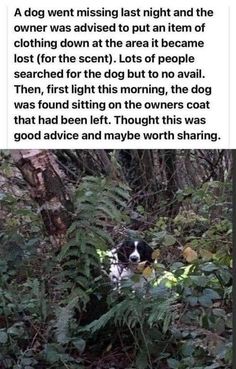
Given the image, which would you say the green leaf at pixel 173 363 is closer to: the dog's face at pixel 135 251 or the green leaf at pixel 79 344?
the green leaf at pixel 79 344

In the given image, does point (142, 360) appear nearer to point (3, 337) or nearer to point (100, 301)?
point (100, 301)

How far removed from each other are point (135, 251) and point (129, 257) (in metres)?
0.10

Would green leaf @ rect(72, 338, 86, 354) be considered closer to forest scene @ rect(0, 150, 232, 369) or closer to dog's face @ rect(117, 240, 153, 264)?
forest scene @ rect(0, 150, 232, 369)

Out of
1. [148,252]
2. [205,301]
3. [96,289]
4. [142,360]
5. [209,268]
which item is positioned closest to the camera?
[205,301]

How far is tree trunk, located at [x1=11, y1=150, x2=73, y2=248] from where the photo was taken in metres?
3.41

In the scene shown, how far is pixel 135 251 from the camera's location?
166 inches

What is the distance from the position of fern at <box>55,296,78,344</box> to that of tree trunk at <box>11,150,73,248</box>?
451mm

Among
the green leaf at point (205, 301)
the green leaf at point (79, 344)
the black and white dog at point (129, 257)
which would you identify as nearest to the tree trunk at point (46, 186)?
the black and white dog at point (129, 257)

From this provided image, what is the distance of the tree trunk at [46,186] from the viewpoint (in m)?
3.41

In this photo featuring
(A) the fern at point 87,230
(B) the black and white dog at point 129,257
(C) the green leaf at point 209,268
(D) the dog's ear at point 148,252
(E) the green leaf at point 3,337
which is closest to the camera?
(C) the green leaf at point 209,268

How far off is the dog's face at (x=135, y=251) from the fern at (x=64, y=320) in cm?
98

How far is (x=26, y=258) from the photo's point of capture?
362 centimetres
